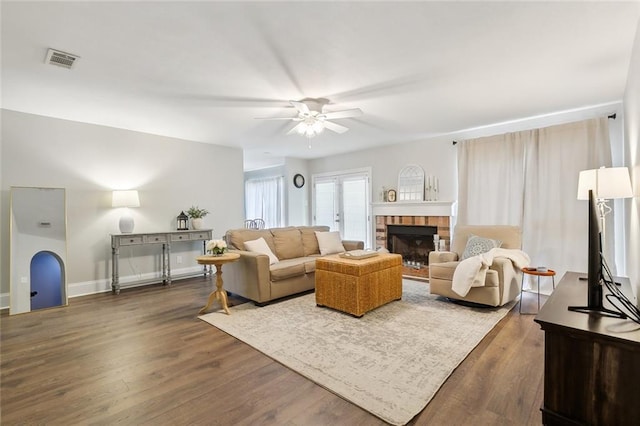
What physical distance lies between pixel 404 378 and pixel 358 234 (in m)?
4.61

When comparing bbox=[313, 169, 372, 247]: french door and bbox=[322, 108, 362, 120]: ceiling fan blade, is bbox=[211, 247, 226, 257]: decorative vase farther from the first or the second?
bbox=[313, 169, 372, 247]: french door

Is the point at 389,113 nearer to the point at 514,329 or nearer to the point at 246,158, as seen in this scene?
the point at 514,329

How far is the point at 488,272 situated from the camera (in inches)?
132

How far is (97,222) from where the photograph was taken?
4527 millimetres

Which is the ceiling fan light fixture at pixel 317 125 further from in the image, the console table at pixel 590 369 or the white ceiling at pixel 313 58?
the console table at pixel 590 369

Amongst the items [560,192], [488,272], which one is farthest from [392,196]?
[488,272]

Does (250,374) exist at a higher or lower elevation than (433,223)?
lower

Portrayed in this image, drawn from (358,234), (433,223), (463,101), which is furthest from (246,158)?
(463,101)

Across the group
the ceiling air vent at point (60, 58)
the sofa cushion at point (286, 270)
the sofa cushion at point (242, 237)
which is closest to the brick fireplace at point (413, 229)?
the sofa cushion at point (286, 270)

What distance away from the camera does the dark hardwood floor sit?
174 cm

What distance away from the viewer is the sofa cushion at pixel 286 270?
12.2 feet

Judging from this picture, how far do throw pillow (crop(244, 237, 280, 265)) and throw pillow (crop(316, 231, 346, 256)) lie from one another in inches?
37.4

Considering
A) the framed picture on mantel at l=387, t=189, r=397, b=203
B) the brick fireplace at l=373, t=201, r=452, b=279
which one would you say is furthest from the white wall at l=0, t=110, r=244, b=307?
the framed picture on mantel at l=387, t=189, r=397, b=203

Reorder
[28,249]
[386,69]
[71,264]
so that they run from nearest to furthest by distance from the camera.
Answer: [386,69]
[28,249]
[71,264]
